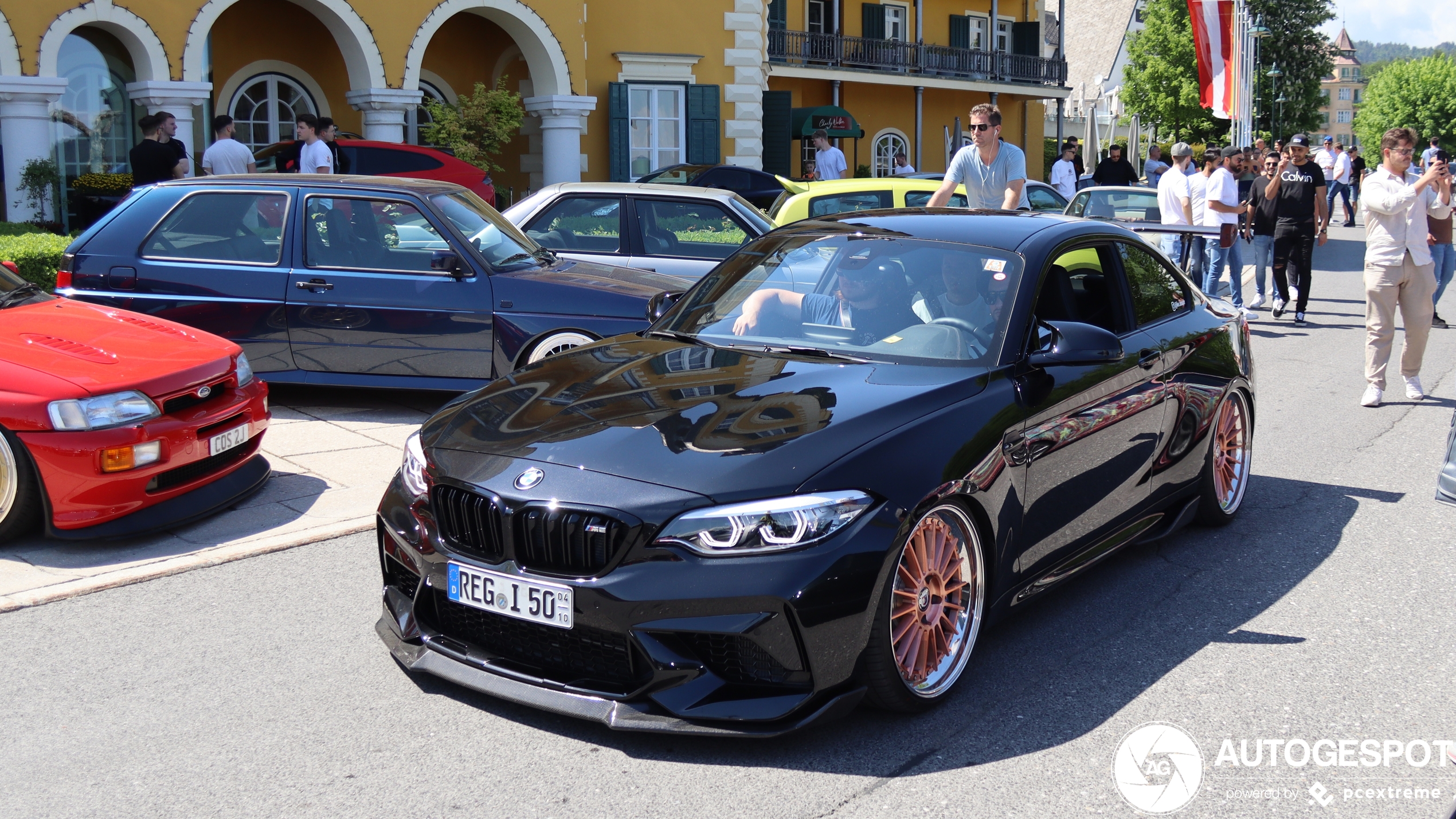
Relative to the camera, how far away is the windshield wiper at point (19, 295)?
6.23m

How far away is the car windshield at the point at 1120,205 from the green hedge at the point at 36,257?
11.9 metres

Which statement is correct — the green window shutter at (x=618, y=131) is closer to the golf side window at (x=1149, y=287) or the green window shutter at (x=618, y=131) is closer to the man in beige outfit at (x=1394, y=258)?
the man in beige outfit at (x=1394, y=258)

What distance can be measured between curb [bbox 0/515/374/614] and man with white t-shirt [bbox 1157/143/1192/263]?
1007 cm

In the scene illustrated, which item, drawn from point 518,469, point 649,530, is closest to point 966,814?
point 649,530

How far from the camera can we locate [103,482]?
5.38m

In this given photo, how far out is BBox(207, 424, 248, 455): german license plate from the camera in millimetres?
5910

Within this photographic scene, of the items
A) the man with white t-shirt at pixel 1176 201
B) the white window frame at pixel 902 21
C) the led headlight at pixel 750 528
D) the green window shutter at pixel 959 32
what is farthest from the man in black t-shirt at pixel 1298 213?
the green window shutter at pixel 959 32

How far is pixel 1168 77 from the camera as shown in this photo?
5962cm

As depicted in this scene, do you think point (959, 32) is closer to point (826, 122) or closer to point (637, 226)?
point (826, 122)

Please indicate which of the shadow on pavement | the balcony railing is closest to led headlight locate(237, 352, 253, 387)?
the shadow on pavement

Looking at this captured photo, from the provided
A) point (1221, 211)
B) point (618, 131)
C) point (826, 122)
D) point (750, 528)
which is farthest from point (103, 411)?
point (826, 122)

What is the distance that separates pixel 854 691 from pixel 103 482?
3.51 meters

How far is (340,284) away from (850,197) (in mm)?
6219

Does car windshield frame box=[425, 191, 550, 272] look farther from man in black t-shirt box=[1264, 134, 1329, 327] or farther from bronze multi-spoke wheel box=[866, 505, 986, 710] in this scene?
man in black t-shirt box=[1264, 134, 1329, 327]
